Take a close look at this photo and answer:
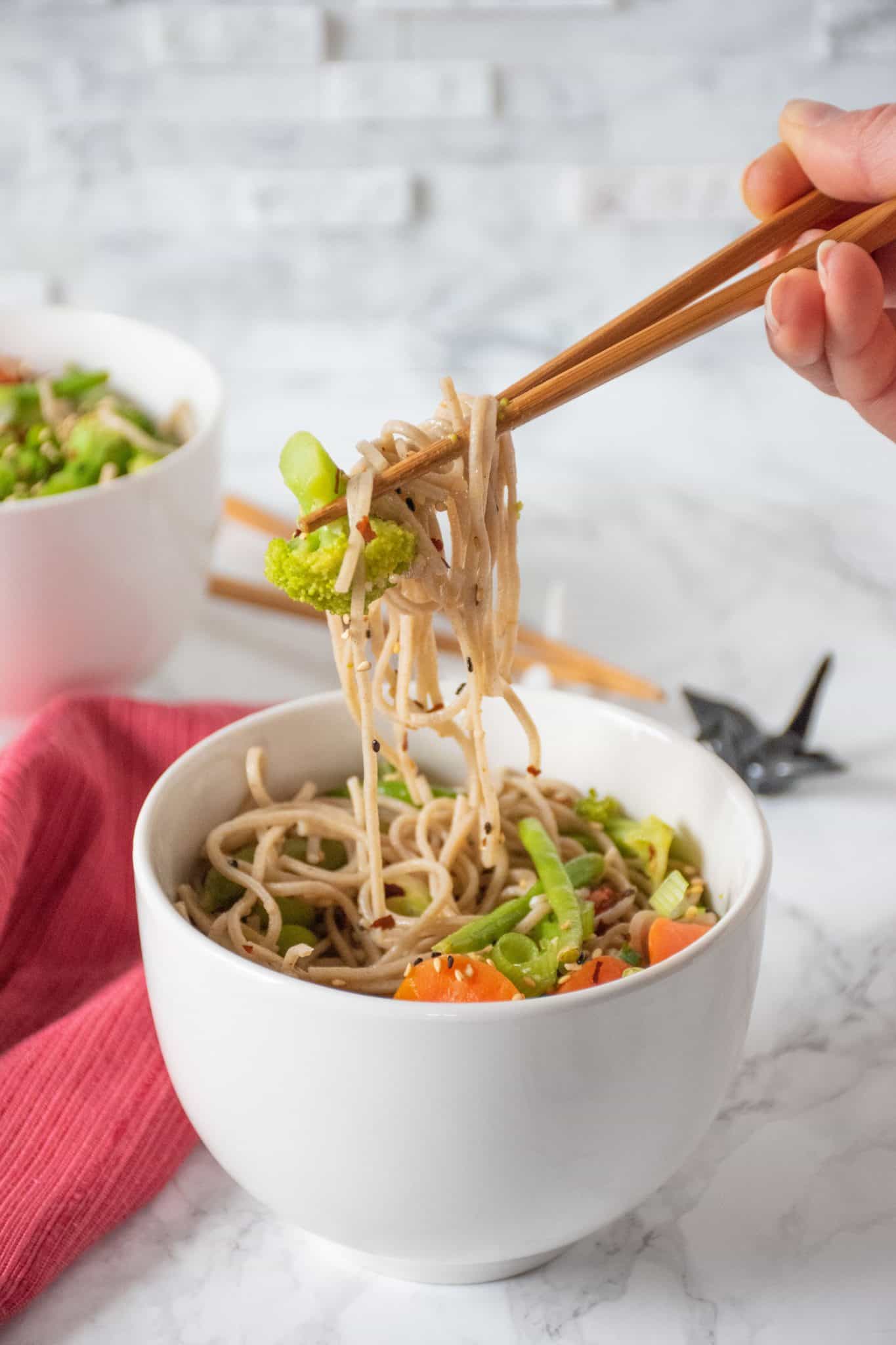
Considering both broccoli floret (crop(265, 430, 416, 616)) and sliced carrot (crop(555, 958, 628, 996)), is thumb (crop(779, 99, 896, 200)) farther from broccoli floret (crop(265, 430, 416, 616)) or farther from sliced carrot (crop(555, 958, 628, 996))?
sliced carrot (crop(555, 958, 628, 996))

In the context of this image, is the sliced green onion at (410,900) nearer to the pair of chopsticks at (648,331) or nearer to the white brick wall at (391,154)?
the pair of chopsticks at (648,331)

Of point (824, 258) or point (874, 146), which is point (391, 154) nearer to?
point (874, 146)

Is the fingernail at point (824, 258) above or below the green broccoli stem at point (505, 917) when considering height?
above

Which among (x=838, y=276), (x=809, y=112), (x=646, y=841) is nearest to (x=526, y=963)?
(x=646, y=841)

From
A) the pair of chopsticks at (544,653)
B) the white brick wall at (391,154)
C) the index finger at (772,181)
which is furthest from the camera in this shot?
the white brick wall at (391,154)

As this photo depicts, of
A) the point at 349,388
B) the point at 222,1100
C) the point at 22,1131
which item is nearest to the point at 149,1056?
the point at 22,1131

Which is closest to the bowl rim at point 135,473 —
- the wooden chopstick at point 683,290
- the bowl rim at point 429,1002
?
the bowl rim at point 429,1002
